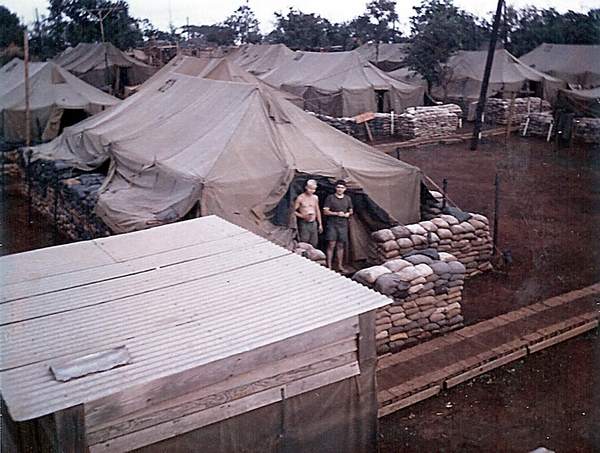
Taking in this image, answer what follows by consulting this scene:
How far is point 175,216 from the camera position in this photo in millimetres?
9297

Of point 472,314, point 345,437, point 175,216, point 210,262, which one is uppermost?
point 210,262

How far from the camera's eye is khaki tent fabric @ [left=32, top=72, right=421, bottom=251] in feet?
30.9

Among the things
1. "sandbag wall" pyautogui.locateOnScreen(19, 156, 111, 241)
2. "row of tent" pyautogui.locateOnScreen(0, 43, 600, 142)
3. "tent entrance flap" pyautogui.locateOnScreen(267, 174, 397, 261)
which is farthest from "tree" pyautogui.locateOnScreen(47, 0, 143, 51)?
"tent entrance flap" pyautogui.locateOnScreen(267, 174, 397, 261)

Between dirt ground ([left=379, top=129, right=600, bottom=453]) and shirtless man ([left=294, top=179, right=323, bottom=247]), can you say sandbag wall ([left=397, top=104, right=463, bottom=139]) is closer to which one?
dirt ground ([left=379, top=129, right=600, bottom=453])

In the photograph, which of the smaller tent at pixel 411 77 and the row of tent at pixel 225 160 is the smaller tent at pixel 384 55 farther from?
the row of tent at pixel 225 160

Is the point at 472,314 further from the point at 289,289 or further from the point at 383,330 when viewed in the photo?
the point at 289,289

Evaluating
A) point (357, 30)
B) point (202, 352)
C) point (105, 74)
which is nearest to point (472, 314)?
point (202, 352)

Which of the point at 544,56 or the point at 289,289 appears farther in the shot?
the point at 544,56

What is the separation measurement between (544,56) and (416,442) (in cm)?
3008

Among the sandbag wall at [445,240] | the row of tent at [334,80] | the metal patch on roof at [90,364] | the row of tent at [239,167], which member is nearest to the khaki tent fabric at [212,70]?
Result: the row of tent at [334,80]

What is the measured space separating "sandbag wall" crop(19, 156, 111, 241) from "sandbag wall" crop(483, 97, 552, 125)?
17.8 m

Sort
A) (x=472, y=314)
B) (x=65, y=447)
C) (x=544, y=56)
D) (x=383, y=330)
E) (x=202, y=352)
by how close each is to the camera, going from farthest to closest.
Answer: (x=544, y=56) < (x=472, y=314) < (x=383, y=330) < (x=202, y=352) < (x=65, y=447)

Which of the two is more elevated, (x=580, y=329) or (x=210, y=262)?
(x=210, y=262)

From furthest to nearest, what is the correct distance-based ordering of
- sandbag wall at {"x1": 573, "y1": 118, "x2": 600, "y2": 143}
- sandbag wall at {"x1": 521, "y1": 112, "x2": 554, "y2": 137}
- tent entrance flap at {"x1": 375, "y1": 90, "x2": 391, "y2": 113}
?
tent entrance flap at {"x1": 375, "y1": 90, "x2": 391, "y2": 113} → sandbag wall at {"x1": 521, "y1": 112, "x2": 554, "y2": 137} → sandbag wall at {"x1": 573, "y1": 118, "x2": 600, "y2": 143}
